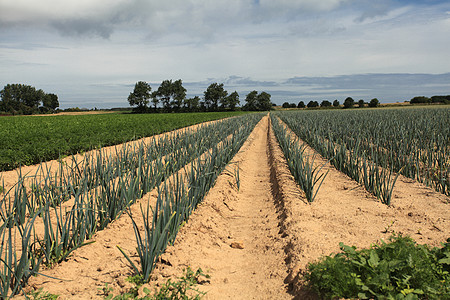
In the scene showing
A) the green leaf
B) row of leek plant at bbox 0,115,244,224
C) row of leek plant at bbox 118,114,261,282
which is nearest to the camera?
the green leaf

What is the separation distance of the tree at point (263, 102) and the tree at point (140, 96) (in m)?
36.5

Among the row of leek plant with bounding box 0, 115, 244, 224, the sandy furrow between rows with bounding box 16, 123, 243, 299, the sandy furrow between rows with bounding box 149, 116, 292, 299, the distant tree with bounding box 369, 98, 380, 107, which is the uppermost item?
the distant tree with bounding box 369, 98, 380, 107

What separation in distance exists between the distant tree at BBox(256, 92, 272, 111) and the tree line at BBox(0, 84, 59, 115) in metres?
60.2

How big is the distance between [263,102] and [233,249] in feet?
300

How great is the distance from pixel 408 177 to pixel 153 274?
15.4ft

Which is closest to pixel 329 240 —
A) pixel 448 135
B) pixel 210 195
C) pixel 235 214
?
pixel 235 214

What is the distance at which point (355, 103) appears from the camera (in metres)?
87.8

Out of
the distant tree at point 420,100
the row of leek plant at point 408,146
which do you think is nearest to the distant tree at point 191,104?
the distant tree at point 420,100

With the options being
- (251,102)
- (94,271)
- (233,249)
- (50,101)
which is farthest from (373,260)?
(50,101)

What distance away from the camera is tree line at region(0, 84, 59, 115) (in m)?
73.9

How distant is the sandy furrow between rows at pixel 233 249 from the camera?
2.35 metres

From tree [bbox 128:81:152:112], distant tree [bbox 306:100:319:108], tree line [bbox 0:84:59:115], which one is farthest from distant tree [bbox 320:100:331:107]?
tree line [bbox 0:84:59:115]

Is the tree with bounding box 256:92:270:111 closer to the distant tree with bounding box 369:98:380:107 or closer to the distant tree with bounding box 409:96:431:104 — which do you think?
the distant tree with bounding box 369:98:380:107

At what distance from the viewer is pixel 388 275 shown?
1.77 metres
